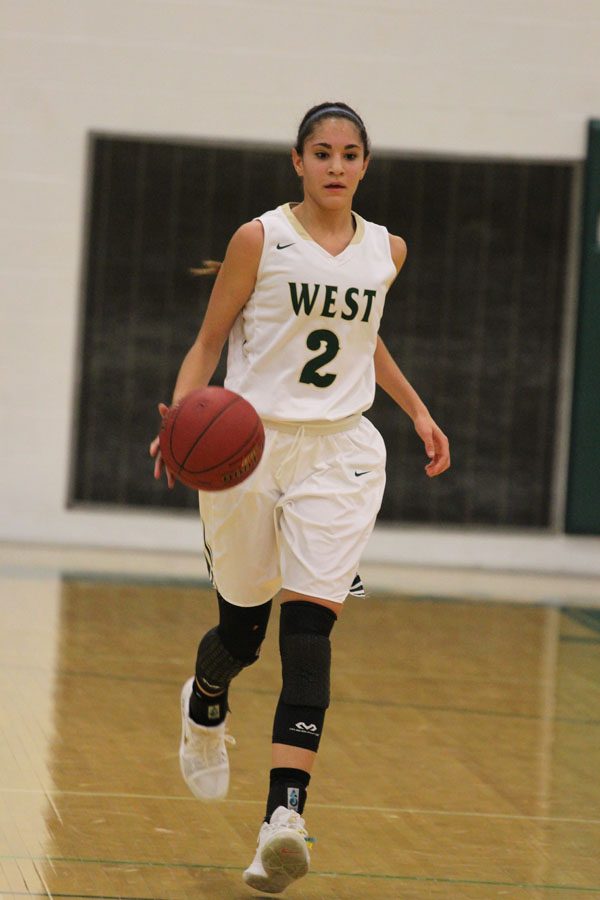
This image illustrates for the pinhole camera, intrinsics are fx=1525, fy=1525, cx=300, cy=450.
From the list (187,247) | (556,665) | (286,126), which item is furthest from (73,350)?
(556,665)

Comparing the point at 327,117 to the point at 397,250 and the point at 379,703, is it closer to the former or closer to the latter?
the point at 397,250

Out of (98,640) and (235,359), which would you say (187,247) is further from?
(235,359)

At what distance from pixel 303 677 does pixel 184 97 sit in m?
6.26

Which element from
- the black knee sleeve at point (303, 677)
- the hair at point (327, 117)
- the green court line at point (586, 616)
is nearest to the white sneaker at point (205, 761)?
the black knee sleeve at point (303, 677)

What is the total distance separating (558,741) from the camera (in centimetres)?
467

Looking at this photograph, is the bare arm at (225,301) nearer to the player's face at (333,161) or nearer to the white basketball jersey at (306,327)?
the white basketball jersey at (306,327)

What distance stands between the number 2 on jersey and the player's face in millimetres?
294

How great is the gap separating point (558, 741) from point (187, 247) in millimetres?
5102

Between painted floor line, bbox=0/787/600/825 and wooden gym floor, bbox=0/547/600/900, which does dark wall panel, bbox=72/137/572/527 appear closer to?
wooden gym floor, bbox=0/547/600/900

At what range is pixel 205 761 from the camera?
3586 mm

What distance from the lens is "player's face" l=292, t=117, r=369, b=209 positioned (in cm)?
334

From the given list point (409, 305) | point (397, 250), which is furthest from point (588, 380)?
point (397, 250)

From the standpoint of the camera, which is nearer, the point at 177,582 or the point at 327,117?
the point at 327,117

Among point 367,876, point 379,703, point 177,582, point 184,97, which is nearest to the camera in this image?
point 367,876
